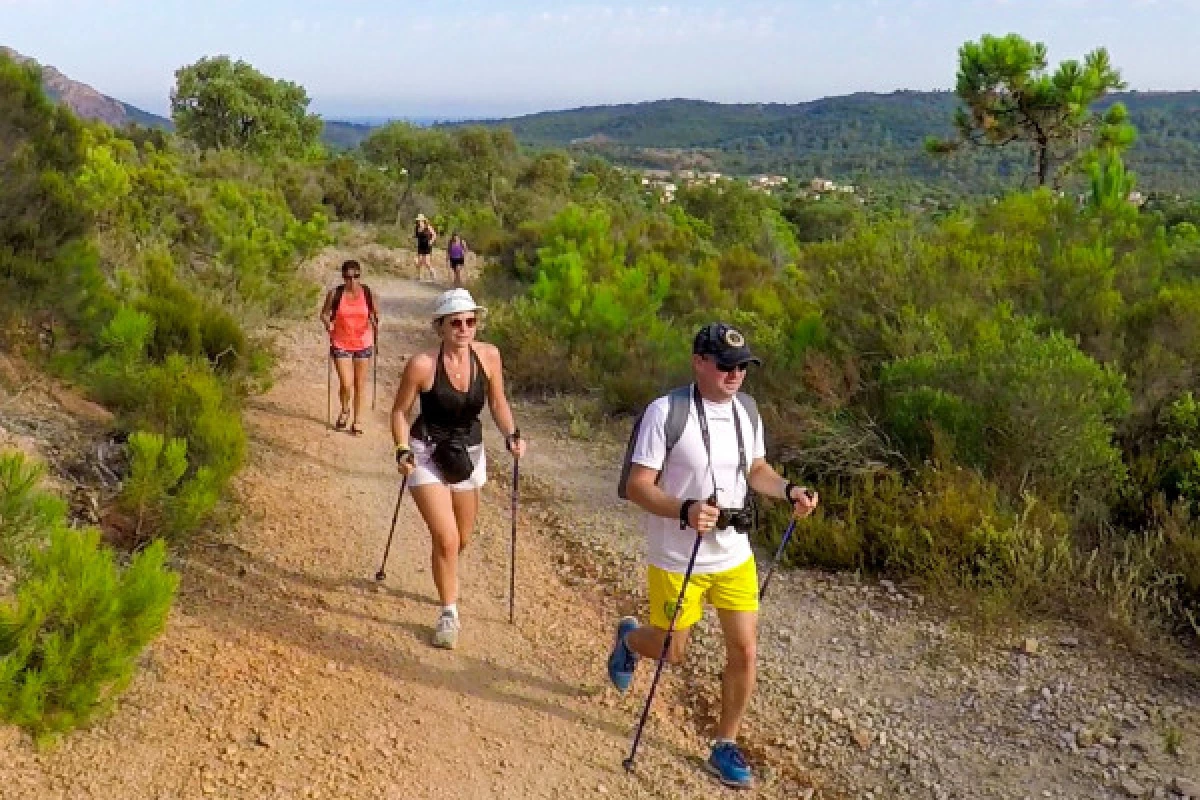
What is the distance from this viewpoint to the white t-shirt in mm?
3988

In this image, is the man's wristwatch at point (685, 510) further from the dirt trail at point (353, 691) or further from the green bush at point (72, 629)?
the green bush at point (72, 629)

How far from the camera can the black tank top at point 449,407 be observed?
197 inches

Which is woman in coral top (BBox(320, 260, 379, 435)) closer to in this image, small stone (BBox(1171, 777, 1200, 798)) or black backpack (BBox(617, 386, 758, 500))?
black backpack (BBox(617, 386, 758, 500))

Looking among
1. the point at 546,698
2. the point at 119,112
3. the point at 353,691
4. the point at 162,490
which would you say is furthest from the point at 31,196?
the point at 119,112

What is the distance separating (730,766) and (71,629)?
2.60m

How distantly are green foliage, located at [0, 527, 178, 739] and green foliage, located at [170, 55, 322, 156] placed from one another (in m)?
38.0

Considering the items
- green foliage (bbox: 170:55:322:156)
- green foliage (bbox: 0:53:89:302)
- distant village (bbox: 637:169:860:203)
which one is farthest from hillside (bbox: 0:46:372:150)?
green foliage (bbox: 0:53:89:302)

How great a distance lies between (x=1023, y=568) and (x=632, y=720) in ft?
7.91

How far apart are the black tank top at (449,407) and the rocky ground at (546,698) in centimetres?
110

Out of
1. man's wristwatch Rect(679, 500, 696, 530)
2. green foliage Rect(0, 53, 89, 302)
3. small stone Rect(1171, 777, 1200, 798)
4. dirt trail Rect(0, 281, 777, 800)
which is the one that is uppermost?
green foliage Rect(0, 53, 89, 302)

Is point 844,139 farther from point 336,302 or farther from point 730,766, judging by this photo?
point 730,766

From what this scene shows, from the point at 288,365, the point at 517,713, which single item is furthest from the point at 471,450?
the point at 288,365

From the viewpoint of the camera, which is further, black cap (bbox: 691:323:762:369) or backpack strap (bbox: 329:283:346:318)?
backpack strap (bbox: 329:283:346:318)

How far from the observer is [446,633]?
5.19 metres
